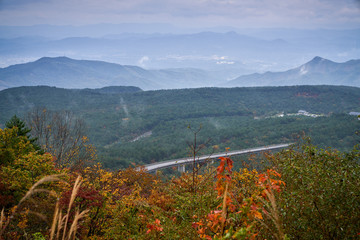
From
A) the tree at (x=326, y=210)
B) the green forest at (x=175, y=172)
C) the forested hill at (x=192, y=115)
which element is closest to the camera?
the tree at (x=326, y=210)

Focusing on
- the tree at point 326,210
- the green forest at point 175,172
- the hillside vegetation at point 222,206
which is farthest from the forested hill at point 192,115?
the tree at point 326,210

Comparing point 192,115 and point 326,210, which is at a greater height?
point 326,210

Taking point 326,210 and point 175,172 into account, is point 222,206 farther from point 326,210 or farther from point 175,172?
point 175,172

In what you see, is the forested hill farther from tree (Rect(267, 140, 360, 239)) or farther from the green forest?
tree (Rect(267, 140, 360, 239))

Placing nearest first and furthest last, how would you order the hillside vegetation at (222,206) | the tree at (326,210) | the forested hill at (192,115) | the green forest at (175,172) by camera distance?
the hillside vegetation at (222,206) < the tree at (326,210) < the green forest at (175,172) < the forested hill at (192,115)

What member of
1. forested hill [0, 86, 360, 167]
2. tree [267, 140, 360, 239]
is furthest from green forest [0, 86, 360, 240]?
forested hill [0, 86, 360, 167]

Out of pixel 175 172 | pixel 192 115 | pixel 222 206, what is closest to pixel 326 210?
pixel 222 206

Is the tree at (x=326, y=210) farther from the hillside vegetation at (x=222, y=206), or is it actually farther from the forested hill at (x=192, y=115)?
the forested hill at (x=192, y=115)

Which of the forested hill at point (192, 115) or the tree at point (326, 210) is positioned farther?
the forested hill at point (192, 115)
